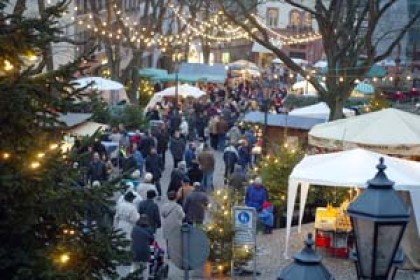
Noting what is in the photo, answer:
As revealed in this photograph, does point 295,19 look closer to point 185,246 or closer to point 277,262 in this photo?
point 277,262

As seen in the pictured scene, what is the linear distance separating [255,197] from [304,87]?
993 inches

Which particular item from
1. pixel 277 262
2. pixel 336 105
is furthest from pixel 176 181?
pixel 336 105

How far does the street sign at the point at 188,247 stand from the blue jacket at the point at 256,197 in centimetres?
712

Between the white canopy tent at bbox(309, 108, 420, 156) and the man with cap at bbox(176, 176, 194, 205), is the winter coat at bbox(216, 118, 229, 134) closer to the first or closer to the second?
the white canopy tent at bbox(309, 108, 420, 156)

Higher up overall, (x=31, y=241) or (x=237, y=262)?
(x=31, y=241)

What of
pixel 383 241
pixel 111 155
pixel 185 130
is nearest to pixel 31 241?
pixel 383 241

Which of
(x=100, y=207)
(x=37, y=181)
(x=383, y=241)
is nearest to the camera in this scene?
(x=383, y=241)

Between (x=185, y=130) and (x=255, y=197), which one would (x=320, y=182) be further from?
(x=185, y=130)

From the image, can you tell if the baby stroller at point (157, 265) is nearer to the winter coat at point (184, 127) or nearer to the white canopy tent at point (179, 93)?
the winter coat at point (184, 127)

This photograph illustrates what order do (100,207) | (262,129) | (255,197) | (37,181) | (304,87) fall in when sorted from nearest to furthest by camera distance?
1. (37,181)
2. (100,207)
3. (255,197)
4. (262,129)
5. (304,87)

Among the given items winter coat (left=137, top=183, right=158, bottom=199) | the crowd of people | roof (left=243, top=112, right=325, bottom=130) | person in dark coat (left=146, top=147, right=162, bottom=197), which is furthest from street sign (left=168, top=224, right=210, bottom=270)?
roof (left=243, top=112, right=325, bottom=130)

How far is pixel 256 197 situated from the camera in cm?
1747

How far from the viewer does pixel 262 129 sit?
27656mm

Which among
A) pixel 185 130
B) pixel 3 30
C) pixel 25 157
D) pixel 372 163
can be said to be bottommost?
pixel 185 130
